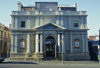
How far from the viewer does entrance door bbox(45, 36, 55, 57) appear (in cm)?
3281

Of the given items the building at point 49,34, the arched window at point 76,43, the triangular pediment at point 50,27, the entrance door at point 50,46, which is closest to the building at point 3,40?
the building at point 49,34

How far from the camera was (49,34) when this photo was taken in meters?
31.8

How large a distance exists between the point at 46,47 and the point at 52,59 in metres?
3.59

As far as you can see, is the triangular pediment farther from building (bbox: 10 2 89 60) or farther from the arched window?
the arched window

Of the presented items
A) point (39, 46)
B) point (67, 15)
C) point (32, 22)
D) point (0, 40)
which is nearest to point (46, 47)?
point (39, 46)

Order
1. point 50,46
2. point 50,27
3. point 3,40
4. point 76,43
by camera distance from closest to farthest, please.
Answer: point 50,27 < point 76,43 < point 50,46 < point 3,40

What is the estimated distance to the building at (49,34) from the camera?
103 ft

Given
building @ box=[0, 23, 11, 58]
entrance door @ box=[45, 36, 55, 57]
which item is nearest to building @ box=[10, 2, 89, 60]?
Result: entrance door @ box=[45, 36, 55, 57]

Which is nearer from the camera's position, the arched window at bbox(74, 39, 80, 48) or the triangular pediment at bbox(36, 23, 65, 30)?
the triangular pediment at bbox(36, 23, 65, 30)

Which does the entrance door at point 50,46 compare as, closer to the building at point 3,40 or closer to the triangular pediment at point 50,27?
the triangular pediment at point 50,27

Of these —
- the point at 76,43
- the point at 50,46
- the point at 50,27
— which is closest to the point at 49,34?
the point at 50,27

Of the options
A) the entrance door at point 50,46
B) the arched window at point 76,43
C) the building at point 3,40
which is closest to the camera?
the arched window at point 76,43

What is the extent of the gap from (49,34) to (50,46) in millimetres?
3236

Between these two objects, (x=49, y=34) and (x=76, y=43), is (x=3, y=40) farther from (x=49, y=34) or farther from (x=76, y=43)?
(x=76, y=43)
